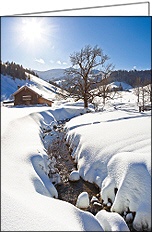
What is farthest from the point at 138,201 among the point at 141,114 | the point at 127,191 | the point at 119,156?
the point at 141,114

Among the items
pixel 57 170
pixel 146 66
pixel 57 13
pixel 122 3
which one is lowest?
pixel 57 170

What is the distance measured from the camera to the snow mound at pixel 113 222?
1141 mm

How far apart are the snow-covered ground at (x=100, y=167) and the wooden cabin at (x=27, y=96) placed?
5cm

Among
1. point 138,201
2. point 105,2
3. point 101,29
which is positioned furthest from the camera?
point 105,2

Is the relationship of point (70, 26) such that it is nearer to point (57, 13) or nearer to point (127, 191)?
point (57, 13)

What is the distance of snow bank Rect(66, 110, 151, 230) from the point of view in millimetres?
1166

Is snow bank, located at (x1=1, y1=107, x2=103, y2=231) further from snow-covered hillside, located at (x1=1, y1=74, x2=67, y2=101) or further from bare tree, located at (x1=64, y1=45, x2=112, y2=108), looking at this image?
bare tree, located at (x1=64, y1=45, x2=112, y2=108)

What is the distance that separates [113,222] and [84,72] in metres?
0.95

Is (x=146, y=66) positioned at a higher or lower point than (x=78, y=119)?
higher

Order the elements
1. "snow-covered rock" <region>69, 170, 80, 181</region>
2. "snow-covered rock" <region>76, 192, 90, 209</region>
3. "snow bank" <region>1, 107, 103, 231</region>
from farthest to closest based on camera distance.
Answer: "snow-covered rock" <region>69, 170, 80, 181</region>
"snow-covered rock" <region>76, 192, 90, 209</region>
"snow bank" <region>1, 107, 103, 231</region>

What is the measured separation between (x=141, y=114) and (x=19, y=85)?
77cm

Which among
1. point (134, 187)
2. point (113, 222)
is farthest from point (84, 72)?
point (113, 222)

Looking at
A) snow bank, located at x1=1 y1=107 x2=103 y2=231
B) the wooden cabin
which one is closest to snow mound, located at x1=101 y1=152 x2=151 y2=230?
snow bank, located at x1=1 y1=107 x2=103 y2=231

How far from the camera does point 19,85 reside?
1.34 meters
